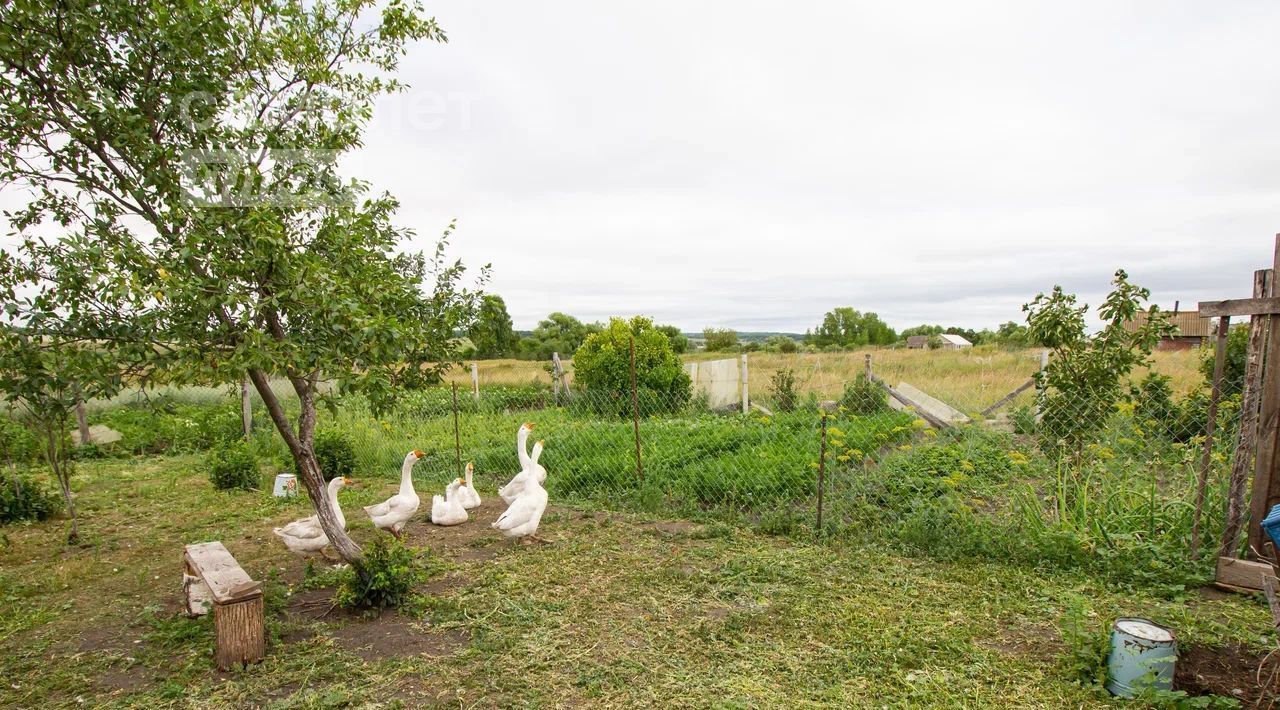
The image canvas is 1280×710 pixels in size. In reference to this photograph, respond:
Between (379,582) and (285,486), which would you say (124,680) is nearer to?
(379,582)

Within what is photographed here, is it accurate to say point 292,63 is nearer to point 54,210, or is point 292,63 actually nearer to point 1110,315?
point 54,210

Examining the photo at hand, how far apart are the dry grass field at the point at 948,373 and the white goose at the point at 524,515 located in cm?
125

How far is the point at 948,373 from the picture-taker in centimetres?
1411

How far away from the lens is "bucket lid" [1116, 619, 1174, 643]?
2.93 meters

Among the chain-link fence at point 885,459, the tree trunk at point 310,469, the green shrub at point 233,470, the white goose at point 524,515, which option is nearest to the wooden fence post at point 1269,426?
the chain-link fence at point 885,459

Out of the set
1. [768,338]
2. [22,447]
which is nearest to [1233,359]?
[22,447]

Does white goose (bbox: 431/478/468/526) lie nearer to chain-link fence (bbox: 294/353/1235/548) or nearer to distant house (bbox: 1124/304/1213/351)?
chain-link fence (bbox: 294/353/1235/548)

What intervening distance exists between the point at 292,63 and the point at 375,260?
166cm

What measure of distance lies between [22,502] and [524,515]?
5794mm

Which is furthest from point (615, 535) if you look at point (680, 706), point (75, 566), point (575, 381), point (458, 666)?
point (575, 381)

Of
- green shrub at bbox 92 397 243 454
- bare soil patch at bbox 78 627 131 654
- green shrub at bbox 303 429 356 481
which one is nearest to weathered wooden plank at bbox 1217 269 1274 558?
bare soil patch at bbox 78 627 131 654

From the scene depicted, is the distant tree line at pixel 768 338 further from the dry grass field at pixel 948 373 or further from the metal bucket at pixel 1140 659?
the metal bucket at pixel 1140 659

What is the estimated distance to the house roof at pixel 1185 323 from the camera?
194 inches

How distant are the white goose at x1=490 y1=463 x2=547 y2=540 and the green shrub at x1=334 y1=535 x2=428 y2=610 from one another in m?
1.11
